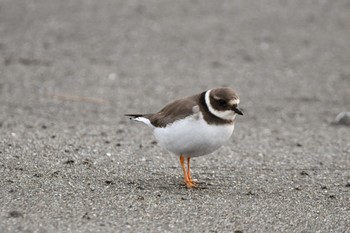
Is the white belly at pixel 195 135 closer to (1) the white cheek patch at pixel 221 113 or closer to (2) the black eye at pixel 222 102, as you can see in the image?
(1) the white cheek patch at pixel 221 113

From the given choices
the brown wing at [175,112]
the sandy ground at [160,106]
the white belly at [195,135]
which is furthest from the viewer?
the brown wing at [175,112]

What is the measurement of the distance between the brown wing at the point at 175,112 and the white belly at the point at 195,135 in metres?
0.06

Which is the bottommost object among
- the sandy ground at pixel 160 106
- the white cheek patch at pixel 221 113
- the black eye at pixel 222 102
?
the sandy ground at pixel 160 106

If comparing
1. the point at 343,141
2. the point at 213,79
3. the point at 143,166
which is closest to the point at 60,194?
the point at 143,166

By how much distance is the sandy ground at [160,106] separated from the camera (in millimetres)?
5008

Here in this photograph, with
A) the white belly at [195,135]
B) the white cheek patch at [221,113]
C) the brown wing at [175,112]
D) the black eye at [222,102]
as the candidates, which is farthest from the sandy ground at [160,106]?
the black eye at [222,102]

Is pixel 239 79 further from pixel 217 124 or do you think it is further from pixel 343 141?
pixel 217 124

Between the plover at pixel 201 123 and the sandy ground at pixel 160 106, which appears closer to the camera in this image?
the sandy ground at pixel 160 106

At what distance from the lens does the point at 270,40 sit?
11570mm

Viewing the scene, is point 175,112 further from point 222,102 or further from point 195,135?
point 222,102

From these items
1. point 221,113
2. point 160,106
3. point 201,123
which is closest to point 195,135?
point 201,123

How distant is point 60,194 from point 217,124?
4.84ft

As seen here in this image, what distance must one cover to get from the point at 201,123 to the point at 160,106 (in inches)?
144

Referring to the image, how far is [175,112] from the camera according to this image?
549 centimetres
